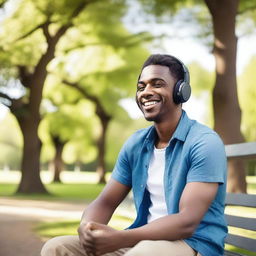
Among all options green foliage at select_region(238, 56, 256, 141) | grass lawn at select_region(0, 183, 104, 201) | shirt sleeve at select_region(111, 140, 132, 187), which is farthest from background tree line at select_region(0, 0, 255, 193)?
shirt sleeve at select_region(111, 140, 132, 187)

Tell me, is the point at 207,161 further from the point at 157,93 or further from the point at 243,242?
the point at 243,242

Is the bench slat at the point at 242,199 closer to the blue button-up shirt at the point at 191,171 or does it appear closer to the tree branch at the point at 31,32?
the blue button-up shirt at the point at 191,171

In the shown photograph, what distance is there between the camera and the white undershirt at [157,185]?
3.25 metres

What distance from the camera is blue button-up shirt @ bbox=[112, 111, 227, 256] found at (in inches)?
117

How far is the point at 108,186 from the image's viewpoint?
352 centimetres

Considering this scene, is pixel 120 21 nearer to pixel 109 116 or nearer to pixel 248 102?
pixel 109 116

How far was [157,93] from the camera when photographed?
3242mm

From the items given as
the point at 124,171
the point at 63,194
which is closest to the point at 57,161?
the point at 63,194

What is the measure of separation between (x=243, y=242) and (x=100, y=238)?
1.42m

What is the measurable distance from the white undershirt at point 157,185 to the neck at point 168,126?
8 cm

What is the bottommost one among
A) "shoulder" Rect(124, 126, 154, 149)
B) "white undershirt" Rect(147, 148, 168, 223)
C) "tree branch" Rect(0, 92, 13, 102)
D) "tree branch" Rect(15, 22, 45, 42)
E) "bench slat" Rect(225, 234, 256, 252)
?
"bench slat" Rect(225, 234, 256, 252)

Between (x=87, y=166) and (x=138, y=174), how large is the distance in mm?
65629

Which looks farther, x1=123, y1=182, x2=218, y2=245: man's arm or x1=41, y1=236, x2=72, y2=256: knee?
x1=41, y1=236, x2=72, y2=256: knee

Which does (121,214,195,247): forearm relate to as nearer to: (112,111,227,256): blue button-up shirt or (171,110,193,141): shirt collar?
(112,111,227,256): blue button-up shirt
